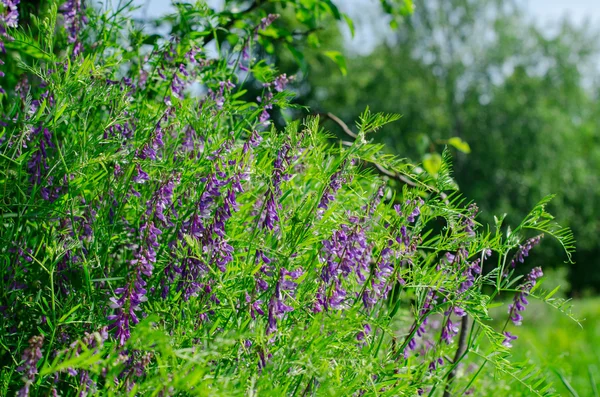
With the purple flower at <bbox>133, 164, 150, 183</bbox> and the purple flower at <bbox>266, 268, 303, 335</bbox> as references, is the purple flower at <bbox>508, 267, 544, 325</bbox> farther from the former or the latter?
the purple flower at <bbox>133, 164, 150, 183</bbox>

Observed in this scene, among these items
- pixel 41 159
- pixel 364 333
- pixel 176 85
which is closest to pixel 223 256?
pixel 364 333

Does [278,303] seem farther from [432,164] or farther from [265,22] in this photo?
[432,164]

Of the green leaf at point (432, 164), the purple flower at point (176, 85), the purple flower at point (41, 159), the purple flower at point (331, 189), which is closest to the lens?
the purple flower at point (331, 189)

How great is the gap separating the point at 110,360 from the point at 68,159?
0.77m

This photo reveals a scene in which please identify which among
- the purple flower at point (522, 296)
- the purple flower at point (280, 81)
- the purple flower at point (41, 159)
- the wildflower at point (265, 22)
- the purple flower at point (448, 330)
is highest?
the wildflower at point (265, 22)

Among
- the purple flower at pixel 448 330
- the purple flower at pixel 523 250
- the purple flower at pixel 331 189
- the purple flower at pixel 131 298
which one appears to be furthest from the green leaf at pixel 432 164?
the purple flower at pixel 131 298

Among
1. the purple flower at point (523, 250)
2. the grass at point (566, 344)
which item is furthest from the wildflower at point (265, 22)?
the grass at point (566, 344)

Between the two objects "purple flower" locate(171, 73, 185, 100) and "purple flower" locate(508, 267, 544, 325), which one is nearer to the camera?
"purple flower" locate(508, 267, 544, 325)

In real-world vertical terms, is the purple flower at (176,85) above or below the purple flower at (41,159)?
above

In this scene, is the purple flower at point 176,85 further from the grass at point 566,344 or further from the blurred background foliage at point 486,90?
the blurred background foliage at point 486,90

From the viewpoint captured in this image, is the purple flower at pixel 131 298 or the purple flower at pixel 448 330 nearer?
the purple flower at pixel 131 298

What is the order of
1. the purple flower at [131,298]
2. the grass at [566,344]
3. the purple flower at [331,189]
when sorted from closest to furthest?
the purple flower at [131,298] < the purple flower at [331,189] < the grass at [566,344]

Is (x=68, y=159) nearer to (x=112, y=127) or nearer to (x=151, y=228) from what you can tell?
(x=112, y=127)

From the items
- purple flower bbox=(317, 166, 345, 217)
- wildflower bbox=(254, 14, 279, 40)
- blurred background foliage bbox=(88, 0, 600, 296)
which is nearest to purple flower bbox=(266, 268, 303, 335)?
purple flower bbox=(317, 166, 345, 217)
